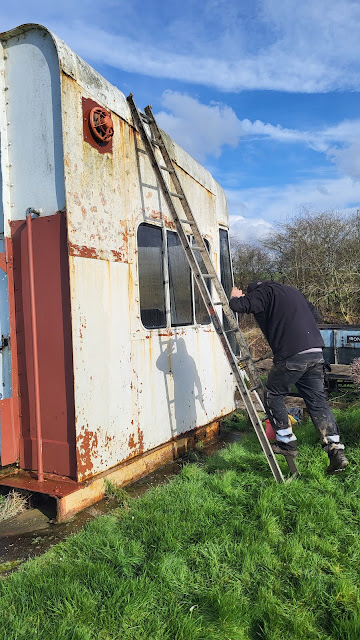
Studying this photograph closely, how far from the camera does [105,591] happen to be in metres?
2.49

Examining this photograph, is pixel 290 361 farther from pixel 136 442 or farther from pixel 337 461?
pixel 136 442

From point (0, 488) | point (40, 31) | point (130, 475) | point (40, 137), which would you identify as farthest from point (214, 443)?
point (40, 31)

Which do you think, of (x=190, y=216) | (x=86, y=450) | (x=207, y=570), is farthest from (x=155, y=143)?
(x=207, y=570)

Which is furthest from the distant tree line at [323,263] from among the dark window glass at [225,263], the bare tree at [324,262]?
the dark window glass at [225,263]

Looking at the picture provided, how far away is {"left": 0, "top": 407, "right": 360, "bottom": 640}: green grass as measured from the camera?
Result: 7.46ft

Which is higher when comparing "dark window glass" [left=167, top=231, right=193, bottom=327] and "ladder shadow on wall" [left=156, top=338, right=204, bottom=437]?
"dark window glass" [left=167, top=231, right=193, bottom=327]

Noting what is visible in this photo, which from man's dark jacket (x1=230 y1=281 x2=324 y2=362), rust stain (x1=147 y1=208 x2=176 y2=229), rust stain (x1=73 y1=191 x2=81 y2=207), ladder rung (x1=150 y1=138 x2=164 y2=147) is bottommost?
man's dark jacket (x1=230 y1=281 x2=324 y2=362)

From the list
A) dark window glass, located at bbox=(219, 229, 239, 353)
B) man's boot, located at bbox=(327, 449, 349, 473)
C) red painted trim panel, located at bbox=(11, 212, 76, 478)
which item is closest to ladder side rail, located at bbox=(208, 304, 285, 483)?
man's boot, located at bbox=(327, 449, 349, 473)

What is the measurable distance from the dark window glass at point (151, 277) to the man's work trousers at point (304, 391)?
4.89 feet

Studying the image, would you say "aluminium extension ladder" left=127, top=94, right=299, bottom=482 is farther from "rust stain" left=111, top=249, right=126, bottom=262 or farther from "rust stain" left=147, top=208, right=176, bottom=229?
"rust stain" left=111, top=249, right=126, bottom=262

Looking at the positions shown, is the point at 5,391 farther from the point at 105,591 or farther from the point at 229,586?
the point at 229,586

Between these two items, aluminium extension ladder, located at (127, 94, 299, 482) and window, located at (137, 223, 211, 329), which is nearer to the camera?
aluminium extension ladder, located at (127, 94, 299, 482)

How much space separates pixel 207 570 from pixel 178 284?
344cm

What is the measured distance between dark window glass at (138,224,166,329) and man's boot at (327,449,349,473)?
7.24ft
